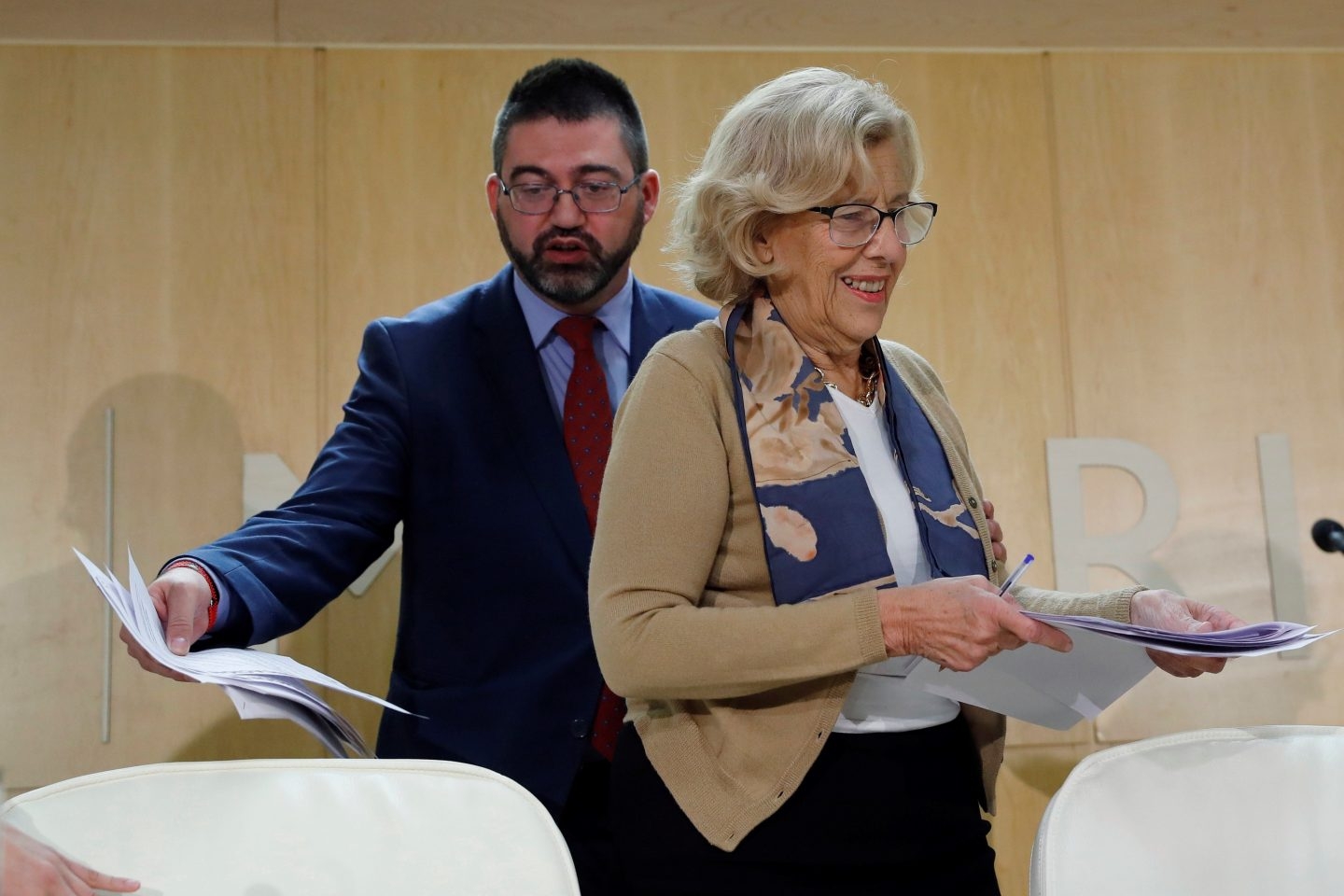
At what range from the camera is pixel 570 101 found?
209 cm

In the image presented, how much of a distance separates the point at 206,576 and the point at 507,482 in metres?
0.53

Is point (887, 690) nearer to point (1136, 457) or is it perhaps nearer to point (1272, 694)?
A: point (1136, 457)

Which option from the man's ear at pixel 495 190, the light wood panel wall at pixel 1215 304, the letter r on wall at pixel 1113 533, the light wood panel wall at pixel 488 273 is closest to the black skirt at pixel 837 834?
the man's ear at pixel 495 190

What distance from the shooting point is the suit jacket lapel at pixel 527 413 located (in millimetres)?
1916

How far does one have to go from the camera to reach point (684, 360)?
4.37ft

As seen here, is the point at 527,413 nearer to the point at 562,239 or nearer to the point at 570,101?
the point at 562,239

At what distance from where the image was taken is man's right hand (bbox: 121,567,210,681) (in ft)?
4.53

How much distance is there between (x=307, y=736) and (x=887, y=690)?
1.81 metres

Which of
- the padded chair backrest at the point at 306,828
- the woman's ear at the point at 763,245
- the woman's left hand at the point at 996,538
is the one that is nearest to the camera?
the padded chair backrest at the point at 306,828

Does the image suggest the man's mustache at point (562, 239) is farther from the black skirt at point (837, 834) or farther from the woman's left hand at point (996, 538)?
the black skirt at point (837, 834)

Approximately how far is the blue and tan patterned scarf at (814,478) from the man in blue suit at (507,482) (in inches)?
24.1

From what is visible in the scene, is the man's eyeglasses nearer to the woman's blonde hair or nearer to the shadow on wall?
the woman's blonde hair

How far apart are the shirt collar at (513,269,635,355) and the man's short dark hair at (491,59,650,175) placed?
21 cm

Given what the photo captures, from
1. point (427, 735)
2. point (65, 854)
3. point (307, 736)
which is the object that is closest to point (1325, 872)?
point (65, 854)
